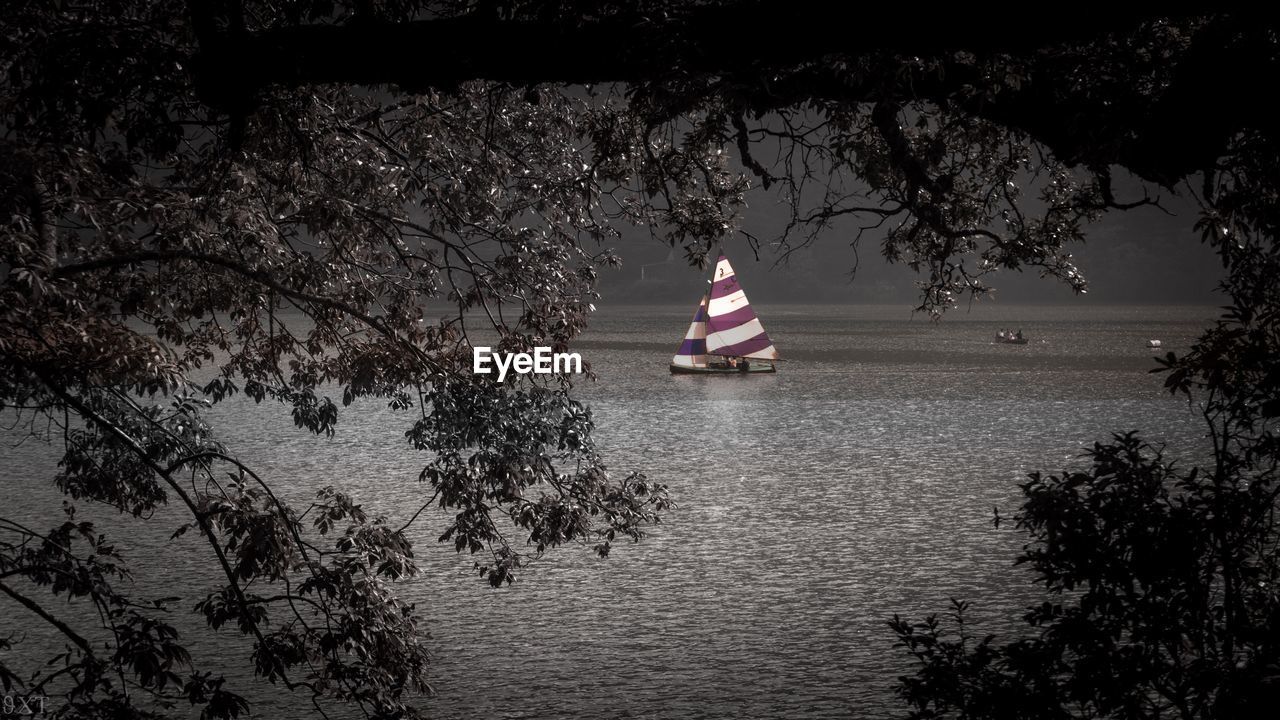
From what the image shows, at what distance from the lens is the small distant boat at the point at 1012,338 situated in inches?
2341

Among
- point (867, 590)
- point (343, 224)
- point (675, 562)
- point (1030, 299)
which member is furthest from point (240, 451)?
point (1030, 299)

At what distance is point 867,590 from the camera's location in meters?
13.6

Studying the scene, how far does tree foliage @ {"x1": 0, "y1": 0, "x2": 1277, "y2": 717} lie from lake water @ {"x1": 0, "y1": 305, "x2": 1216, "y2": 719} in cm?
197

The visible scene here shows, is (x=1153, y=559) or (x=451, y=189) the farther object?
(x=451, y=189)

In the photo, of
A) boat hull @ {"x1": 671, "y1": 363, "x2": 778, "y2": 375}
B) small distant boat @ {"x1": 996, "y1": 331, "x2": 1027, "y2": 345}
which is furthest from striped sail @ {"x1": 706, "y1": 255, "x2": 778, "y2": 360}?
small distant boat @ {"x1": 996, "y1": 331, "x2": 1027, "y2": 345}

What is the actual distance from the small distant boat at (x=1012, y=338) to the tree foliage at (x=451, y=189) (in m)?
51.5

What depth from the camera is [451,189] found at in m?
9.39

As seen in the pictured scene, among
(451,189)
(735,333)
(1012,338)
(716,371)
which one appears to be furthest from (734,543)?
(1012,338)

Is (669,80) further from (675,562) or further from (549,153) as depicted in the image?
(675,562)

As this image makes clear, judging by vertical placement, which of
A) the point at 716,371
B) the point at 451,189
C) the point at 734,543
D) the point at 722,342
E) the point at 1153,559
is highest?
the point at 451,189

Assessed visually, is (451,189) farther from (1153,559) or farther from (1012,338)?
(1012,338)

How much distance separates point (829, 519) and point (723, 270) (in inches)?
935

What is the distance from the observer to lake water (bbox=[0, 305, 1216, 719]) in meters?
10.4

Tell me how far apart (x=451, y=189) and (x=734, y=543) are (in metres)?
8.29
